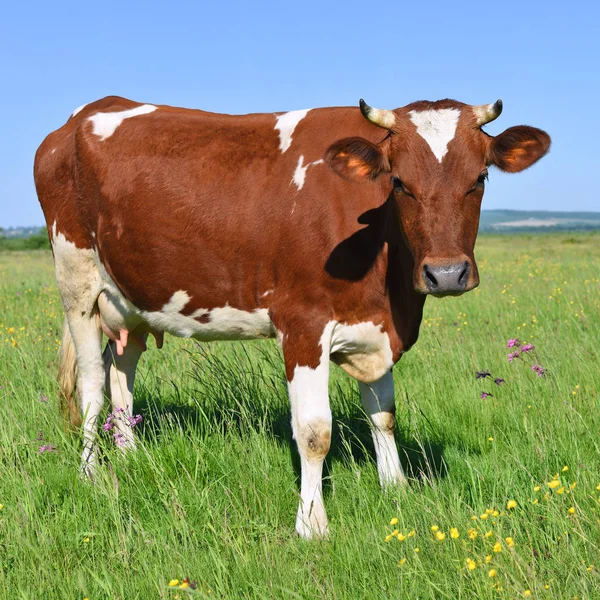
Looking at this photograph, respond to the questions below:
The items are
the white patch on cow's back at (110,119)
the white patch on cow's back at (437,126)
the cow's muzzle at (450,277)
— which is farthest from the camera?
the white patch on cow's back at (110,119)

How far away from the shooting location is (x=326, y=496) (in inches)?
191

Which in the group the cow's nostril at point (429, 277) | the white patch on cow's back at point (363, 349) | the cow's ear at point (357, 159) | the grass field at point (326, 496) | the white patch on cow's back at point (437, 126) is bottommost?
the grass field at point (326, 496)

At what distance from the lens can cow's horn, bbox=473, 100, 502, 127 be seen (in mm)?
4207

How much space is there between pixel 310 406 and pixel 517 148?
80.5 inches

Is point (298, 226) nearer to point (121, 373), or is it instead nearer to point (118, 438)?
point (118, 438)

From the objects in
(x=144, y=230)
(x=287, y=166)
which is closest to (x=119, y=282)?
(x=144, y=230)

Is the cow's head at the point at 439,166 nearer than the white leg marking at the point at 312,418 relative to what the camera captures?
Yes

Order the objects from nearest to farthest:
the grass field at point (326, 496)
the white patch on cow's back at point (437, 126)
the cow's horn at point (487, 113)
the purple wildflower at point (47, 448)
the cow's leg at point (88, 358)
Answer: the grass field at point (326, 496) < the white patch on cow's back at point (437, 126) < the cow's horn at point (487, 113) < the purple wildflower at point (47, 448) < the cow's leg at point (88, 358)

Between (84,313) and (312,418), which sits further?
(84,313)

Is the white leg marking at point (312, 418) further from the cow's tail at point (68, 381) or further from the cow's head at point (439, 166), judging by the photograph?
the cow's tail at point (68, 381)

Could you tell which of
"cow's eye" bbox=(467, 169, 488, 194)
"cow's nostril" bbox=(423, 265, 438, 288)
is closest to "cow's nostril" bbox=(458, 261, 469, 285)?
"cow's nostril" bbox=(423, 265, 438, 288)

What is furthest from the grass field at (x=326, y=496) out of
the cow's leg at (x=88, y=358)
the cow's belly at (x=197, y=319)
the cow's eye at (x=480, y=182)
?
the cow's eye at (x=480, y=182)

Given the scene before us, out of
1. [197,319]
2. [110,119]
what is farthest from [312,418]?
[110,119]

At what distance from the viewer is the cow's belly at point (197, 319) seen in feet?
16.3
